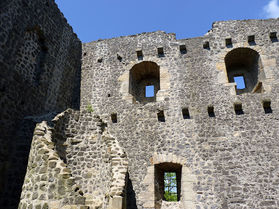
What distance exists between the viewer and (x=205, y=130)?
Answer: 8.84m

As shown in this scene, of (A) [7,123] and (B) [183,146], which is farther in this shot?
(B) [183,146]

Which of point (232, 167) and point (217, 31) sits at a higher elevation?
point (217, 31)

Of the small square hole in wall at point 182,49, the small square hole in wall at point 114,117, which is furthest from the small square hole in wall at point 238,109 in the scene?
the small square hole in wall at point 114,117

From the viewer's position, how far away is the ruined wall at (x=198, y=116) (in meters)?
7.86

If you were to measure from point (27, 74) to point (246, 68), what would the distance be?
9.55 m

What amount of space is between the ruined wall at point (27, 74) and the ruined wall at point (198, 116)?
1.19m

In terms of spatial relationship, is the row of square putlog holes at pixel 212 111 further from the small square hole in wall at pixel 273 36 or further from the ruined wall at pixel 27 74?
the ruined wall at pixel 27 74

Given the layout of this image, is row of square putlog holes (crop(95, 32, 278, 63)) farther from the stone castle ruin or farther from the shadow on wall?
the shadow on wall

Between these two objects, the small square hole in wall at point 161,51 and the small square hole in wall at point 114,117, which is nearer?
the small square hole in wall at point 114,117

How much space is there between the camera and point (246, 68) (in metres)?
11.6

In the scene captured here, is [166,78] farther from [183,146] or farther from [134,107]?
[183,146]

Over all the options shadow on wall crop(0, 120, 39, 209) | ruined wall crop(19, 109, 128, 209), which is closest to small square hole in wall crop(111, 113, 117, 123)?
ruined wall crop(19, 109, 128, 209)

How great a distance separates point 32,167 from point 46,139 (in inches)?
28.6

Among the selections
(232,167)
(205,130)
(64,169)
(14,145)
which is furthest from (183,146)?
(14,145)
